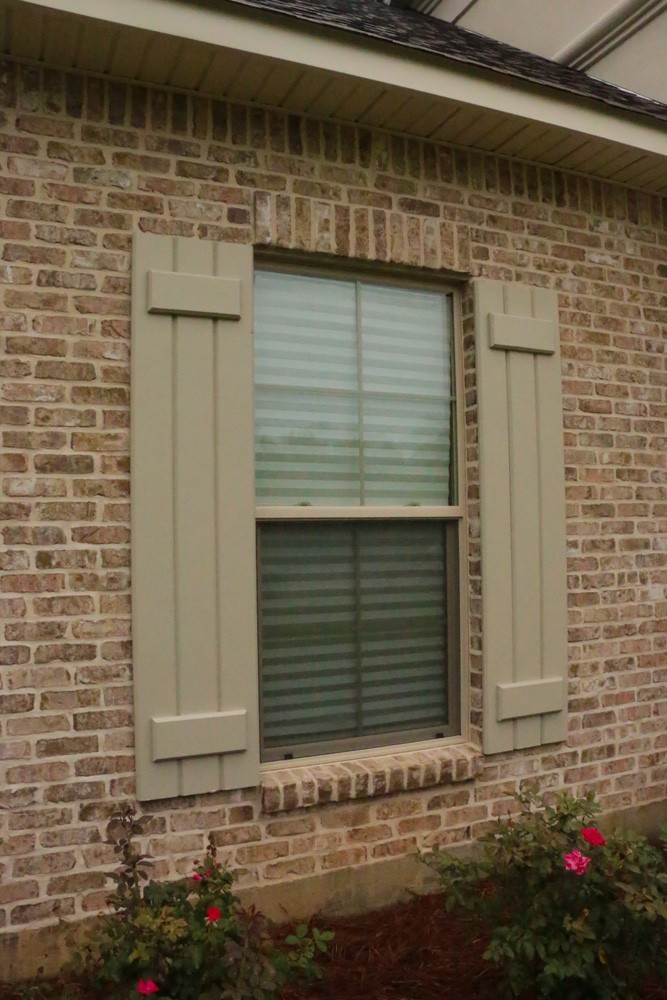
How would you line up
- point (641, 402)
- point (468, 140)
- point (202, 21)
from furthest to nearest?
point (641, 402)
point (468, 140)
point (202, 21)

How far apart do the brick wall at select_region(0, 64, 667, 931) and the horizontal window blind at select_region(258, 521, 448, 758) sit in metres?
0.19

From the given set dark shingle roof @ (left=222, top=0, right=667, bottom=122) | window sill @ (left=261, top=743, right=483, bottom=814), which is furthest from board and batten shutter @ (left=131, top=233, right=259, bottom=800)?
dark shingle roof @ (left=222, top=0, right=667, bottom=122)

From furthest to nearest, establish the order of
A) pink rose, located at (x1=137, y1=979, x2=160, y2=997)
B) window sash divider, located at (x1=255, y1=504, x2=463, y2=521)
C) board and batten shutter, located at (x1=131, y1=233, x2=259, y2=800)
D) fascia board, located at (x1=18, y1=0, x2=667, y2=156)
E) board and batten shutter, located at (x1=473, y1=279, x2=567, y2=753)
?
board and batten shutter, located at (x1=473, y1=279, x2=567, y2=753), window sash divider, located at (x1=255, y1=504, x2=463, y2=521), board and batten shutter, located at (x1=131, y1=233, x2=259, y2=800), fascia board, located at (x1=18, y1=0, x2=667, y2=156), pink rose, located at (x1=137, y1=979, x2=160, y2=997)

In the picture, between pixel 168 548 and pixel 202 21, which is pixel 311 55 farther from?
pixel 168 548

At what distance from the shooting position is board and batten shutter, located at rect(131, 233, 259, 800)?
127 inches

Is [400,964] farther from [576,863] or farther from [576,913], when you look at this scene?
[576,863]

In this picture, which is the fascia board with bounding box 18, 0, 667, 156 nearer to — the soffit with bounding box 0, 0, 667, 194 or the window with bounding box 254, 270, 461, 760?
the soffit with bounding box 0, 0, 667, 194

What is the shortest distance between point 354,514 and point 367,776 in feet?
3.69

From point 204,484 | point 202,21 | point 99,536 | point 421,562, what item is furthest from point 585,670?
point 202,21

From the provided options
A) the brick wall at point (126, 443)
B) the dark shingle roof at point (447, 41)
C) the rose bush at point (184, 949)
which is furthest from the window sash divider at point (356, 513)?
the dark shingle roof at point (447, 41)

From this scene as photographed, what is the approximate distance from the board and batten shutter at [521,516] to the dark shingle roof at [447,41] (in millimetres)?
962

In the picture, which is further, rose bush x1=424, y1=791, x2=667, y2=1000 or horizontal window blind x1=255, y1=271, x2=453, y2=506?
horizontal window blind x1=255, y1=271, x2=453, y2=506

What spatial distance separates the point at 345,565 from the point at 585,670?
1.42 m

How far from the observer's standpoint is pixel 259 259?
3.63 metres
